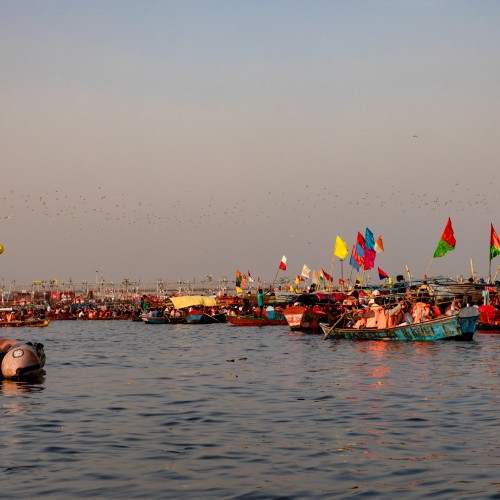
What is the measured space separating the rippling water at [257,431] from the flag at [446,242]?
1265 centimetres

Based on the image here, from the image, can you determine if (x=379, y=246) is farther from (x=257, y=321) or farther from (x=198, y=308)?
(x=198, y=308)

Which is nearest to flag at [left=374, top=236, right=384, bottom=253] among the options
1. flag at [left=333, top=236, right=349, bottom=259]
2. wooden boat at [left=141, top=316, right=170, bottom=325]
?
flag at [left=333, top=236, right=349, bottom=259]

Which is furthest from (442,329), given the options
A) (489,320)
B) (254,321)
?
(254,321)

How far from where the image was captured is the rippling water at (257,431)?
12609 mm

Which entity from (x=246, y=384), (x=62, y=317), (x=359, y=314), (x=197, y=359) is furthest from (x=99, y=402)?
(x=62, y=317)

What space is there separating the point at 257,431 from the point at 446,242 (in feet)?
99.6

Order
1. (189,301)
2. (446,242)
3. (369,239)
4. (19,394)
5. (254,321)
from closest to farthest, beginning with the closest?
(19,394), (446,242), (369,239), (254,321), (189,301)

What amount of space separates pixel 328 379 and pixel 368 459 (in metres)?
13.3

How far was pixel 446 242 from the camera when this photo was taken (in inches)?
1791

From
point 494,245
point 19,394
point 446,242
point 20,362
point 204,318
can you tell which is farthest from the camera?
point 204,318

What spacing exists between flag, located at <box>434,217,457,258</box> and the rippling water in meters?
12.7

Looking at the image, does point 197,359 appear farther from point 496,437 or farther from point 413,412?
point 496,437

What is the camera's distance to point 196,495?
12.0m

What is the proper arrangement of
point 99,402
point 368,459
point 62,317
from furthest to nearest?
point 62,317 → point 99,402 → point 368,459
